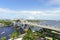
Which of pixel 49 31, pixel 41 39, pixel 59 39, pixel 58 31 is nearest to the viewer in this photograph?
pixel 41 39

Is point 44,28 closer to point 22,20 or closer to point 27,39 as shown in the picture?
point 27,39

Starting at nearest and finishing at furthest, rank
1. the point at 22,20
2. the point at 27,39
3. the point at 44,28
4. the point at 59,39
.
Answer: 1. the point at 27,39
2. the point at 59,39
3. the point at 44,28
4. the point at 22,20

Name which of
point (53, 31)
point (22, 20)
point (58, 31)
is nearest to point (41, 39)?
point (58, 31)

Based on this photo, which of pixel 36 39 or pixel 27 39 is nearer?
pixel 27 39

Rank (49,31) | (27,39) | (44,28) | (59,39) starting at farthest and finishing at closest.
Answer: (44,28)
(49,31)
(59,39)
(27,39)

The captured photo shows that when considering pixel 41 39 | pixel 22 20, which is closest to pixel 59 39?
pixel 41 39

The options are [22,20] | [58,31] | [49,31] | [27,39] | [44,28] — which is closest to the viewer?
[27,39]

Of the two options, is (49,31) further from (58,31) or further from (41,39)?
(41,39)

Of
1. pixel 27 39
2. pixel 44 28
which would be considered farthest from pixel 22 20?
pixel 27 39

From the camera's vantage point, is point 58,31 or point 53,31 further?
point 53,31
